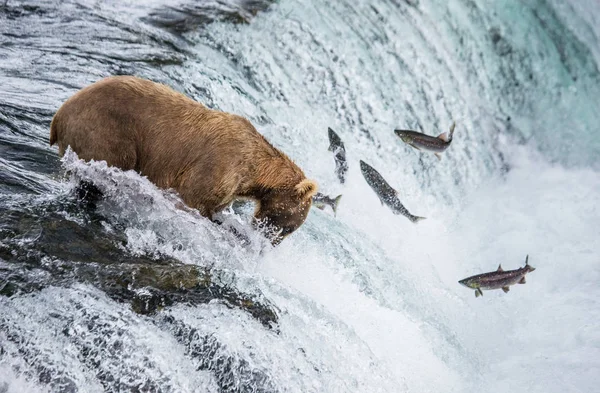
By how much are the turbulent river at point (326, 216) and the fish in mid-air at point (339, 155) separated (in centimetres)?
14

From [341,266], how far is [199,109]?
1931mm

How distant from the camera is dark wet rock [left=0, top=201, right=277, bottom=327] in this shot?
10.5 ft

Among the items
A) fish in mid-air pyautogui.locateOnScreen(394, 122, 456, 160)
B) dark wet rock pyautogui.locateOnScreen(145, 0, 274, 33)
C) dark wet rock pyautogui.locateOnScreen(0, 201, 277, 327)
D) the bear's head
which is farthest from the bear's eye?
dark wet rock pyautogui.locateOnScreen(145, 0, 274, 33)

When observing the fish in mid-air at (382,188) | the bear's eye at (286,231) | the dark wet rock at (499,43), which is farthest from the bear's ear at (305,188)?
the dark wet rock at (499,43)

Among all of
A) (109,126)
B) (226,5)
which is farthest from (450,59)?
(109,126)

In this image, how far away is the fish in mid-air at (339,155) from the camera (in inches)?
276

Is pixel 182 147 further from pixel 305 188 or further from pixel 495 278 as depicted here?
pixel 495 278

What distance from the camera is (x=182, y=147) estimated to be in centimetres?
439

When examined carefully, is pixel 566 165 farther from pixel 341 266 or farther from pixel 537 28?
pixel 341 266

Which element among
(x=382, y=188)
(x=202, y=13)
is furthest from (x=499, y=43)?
(x=382, y=188)

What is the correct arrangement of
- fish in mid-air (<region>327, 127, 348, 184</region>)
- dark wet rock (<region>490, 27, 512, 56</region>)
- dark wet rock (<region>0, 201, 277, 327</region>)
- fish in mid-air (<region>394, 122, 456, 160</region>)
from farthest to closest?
dark wet rock (<region>490, 27, 512, 56</region>), fish in mid-air (<region>327, 127, 348, 184</region>), fish in mid-air (<region>394, 122, 456, 160</region>), dark wet rock (<region>0, 201, 277, 327</region>)

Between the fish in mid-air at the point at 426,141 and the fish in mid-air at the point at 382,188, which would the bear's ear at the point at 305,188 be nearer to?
the fish in mid-air at the point at 382,188

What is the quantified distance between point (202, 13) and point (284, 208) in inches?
214

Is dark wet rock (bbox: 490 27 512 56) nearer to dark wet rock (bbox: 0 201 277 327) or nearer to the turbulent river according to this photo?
the turbulent river
